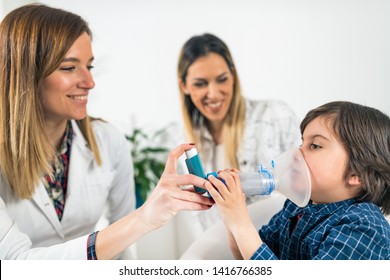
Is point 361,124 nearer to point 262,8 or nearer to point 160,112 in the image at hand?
point 262,8

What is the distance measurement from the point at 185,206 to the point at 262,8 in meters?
0.63

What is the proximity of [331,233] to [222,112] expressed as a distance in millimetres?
535

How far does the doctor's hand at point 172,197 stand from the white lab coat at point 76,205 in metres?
0.20

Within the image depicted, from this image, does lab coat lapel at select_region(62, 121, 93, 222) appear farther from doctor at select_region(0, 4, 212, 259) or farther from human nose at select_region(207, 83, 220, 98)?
human nose at select_region(207, 83, 220, 98)

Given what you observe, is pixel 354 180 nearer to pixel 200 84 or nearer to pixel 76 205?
pixel 200 84

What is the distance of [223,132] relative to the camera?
1.42m

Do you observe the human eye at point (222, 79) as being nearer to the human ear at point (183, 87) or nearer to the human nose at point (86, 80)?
the human ear at point (183, 87)

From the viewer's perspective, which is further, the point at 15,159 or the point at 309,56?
the point at 309,56

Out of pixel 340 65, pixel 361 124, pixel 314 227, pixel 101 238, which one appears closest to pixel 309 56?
pixel 340 65

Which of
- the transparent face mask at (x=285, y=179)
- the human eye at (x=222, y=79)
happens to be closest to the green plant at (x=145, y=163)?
the human eye at (x=222, y=79)

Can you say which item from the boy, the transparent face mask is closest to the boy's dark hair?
the boy

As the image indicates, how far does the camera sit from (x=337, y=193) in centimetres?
111

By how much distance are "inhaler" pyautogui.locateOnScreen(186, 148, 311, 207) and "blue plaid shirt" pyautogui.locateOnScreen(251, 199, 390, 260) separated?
8 centimetres

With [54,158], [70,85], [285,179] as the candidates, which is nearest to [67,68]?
[70,85]
